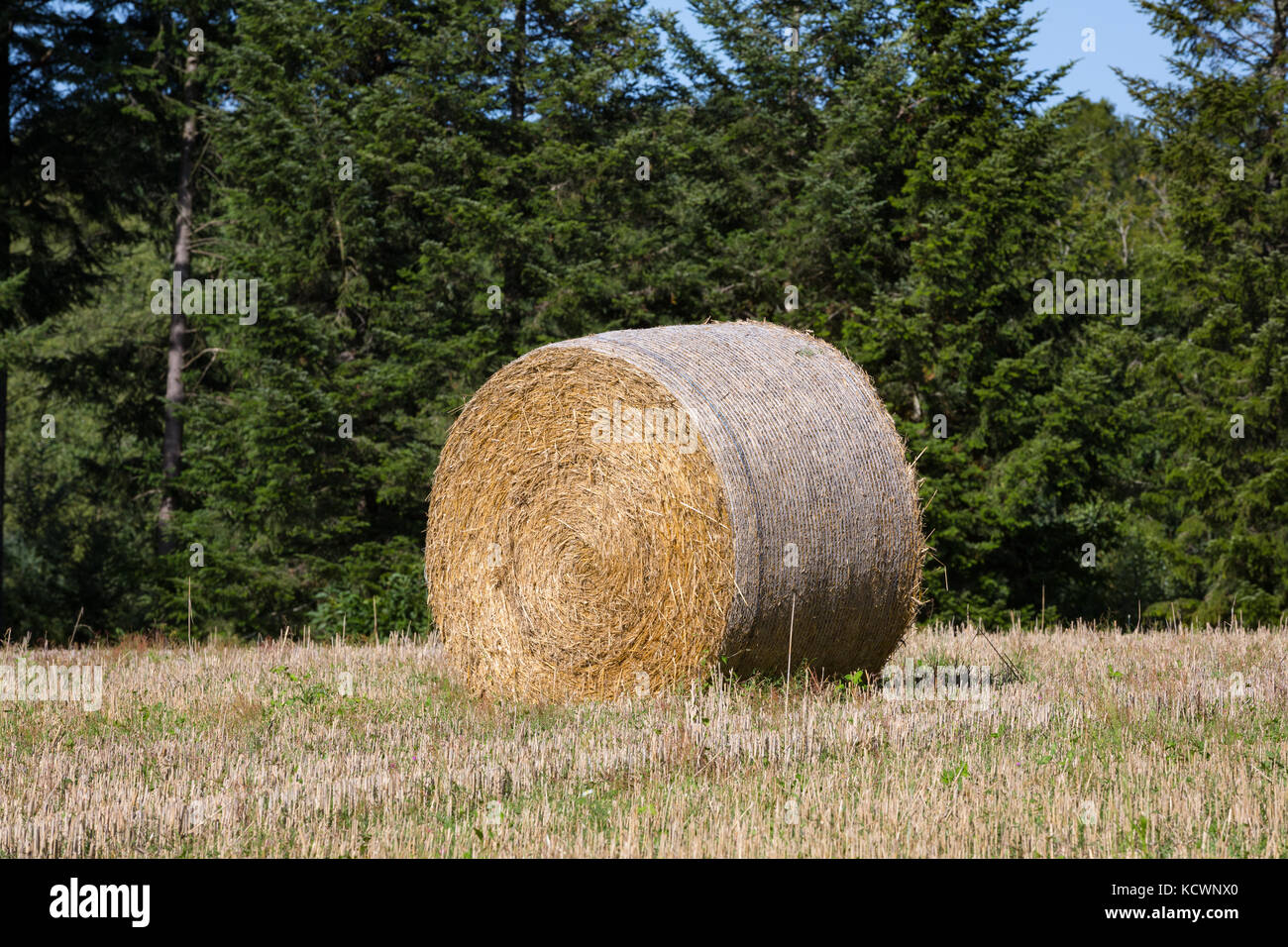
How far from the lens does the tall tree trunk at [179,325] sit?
20688mm

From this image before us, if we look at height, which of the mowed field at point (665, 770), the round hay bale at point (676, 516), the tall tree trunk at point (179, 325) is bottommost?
the mowed field at point (665, 770)

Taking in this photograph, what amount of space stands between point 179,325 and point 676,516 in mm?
15676

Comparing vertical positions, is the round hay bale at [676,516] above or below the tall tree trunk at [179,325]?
below

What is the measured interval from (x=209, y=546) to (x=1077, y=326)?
541 inches

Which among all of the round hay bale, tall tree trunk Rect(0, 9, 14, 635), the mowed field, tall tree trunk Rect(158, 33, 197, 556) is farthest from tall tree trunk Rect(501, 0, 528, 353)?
the mowed field

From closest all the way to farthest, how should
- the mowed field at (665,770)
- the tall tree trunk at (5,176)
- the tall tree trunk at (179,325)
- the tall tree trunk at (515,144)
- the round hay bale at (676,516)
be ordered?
the mowed field at (665,770) → the round hay bale at (676,516) → the tall tree trunk at (5,176) → the tall tree trunk at (515,144) → the tall tree trunk at (179,325)

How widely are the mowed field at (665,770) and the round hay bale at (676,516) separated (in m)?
0.43

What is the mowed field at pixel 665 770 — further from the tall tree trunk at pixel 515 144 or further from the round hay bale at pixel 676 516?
the tall tree trunk at pixel 515 144

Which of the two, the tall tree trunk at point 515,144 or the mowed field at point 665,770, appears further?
the tall tree trunk at point 515,144

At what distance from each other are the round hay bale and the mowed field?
426mm

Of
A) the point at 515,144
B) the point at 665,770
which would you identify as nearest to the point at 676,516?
the point at 665,770

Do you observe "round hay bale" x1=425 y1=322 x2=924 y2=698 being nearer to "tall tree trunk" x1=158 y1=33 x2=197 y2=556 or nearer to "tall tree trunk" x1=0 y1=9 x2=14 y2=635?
"tall tree trunk" x1=0 y1=9 x2=14 y2=635

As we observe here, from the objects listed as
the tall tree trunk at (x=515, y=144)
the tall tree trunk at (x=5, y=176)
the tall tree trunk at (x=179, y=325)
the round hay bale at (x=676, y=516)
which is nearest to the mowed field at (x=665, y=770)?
the round hay bale at (x=676, y=516)
